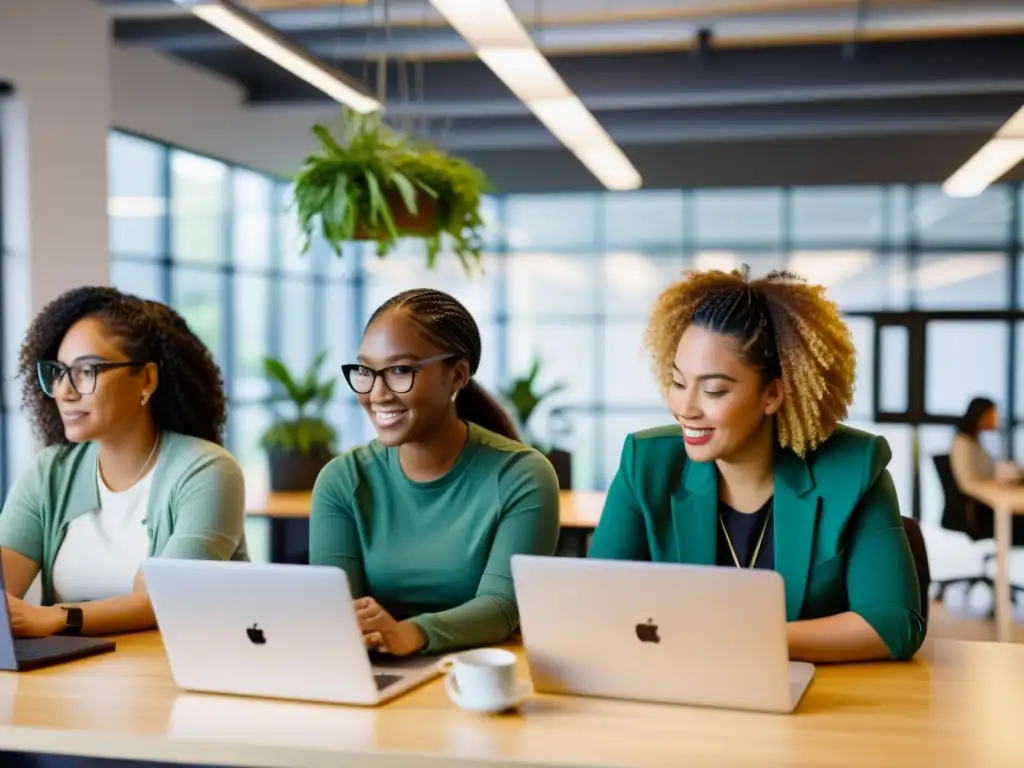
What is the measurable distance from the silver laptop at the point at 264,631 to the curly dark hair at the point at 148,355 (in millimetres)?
855

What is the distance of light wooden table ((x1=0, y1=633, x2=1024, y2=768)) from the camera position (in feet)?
4.69

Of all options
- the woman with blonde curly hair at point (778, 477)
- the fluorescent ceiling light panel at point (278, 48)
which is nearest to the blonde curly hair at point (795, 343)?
the woman with blonde curly hair at point (778, 477)

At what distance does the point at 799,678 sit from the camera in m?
1.72

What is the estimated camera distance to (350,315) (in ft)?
35.1

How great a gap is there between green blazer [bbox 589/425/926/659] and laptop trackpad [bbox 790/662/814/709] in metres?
0.16

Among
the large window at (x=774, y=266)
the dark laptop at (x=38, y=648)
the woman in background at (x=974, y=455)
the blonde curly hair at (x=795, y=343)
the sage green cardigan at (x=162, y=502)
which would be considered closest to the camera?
the dark laptop at (x=38, y=648)

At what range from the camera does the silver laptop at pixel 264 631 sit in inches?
62.6

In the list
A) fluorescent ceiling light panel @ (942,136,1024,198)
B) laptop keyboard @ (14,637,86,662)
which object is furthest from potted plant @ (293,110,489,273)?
fluorescent ceiling light panel @ (942,136,1024,198)

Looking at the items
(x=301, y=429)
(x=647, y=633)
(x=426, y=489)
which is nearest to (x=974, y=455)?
(x=301, y=429)

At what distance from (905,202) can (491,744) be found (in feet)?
29.6

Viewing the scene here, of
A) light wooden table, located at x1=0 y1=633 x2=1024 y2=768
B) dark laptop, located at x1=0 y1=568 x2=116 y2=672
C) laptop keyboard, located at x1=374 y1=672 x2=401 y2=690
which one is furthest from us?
dark laptop, located at x1=0 y1=568 x2=116 y2=672

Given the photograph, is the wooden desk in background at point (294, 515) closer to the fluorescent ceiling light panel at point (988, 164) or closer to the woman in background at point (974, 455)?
the fluorescent ceiling light panel at point (988, 164)

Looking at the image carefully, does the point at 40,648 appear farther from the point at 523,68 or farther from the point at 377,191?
the point at 523,68

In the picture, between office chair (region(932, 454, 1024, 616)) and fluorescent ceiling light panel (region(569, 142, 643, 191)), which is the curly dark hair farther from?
office chair (region(932, 454, 1024, 616))
